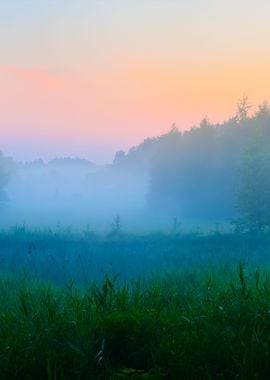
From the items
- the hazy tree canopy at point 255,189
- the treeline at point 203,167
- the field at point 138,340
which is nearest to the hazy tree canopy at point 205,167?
the treeline at point 203,167

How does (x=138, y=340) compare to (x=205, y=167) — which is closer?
(x=138, y=340)

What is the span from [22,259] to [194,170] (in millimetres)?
47278

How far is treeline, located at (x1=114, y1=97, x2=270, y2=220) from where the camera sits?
5222 cm

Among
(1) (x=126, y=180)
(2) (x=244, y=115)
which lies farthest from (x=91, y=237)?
(1) (x=126, y=180)

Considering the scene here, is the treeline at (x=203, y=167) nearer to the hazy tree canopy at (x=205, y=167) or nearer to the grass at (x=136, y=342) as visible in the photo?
the hazy tree canopy at (x=205, y=167)

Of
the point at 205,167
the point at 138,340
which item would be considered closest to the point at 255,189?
the point at 138,340

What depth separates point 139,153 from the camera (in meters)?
139

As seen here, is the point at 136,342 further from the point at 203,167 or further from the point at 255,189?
the point at 203,167

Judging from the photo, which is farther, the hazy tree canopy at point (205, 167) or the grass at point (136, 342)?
the hazy tree canopy at point (205, 167)

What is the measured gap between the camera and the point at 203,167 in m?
59.1

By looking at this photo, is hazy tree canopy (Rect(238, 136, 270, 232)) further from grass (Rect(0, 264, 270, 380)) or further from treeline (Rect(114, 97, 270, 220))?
grass (Rect(0, 264, 270, 380))

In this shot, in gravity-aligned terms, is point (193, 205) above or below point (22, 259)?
above

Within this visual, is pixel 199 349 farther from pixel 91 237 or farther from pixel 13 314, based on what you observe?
pixel 91 237

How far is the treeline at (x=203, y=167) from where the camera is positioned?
52.2 meters
